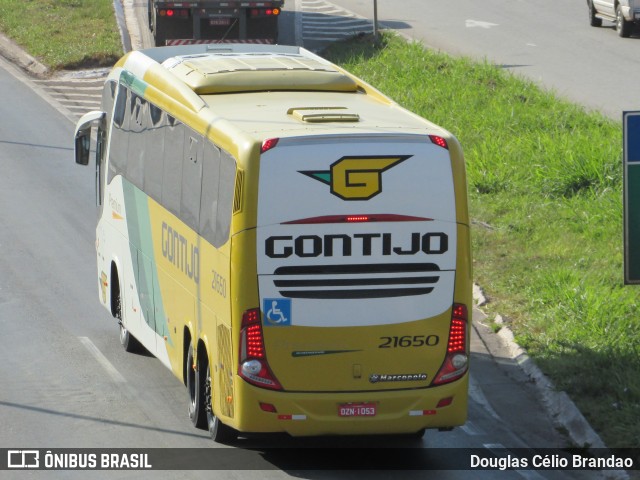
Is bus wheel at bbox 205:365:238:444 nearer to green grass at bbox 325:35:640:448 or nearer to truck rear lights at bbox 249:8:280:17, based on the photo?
green grass at bbox 325:35:640:448

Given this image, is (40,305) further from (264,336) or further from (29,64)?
(29,64)

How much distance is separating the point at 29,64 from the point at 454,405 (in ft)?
74.9

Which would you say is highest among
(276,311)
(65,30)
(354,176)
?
(354,176)

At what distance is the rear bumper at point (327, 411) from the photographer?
37.6 ft

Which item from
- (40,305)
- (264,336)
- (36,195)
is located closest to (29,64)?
(36,195)

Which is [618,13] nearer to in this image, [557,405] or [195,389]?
[557,405]

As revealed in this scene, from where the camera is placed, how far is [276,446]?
496 inches

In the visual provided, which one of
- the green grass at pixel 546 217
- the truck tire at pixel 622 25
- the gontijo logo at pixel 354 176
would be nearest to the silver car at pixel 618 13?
the truck tire at pixel 622 25

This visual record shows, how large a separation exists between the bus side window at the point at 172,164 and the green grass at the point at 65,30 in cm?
1840

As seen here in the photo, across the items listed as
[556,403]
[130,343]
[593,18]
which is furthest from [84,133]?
[593,18]

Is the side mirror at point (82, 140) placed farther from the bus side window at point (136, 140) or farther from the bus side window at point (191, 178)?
the bus side window at point (191, 178)

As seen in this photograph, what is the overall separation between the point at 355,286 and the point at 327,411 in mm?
1085

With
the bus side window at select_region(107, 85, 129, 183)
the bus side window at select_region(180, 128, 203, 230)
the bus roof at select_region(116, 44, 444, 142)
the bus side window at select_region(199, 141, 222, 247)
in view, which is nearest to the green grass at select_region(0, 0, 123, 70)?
the bus side window at select_region(107, 85, 129, 183)

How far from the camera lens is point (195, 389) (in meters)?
13.1
